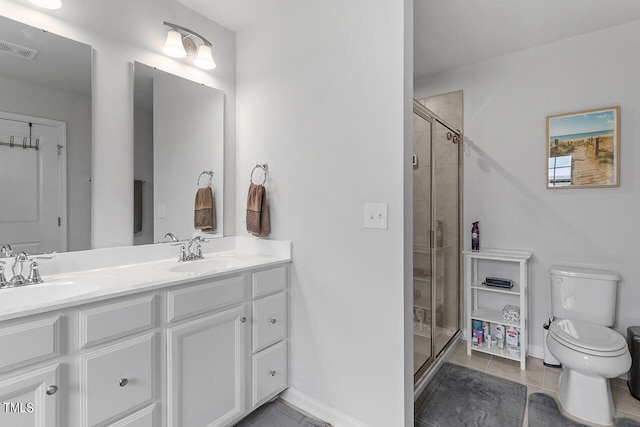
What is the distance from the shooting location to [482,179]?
2.77 meters

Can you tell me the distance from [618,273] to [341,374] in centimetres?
213

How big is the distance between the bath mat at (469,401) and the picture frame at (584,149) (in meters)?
1.57

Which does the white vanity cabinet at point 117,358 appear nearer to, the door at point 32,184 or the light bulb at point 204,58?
the door at point 32,184

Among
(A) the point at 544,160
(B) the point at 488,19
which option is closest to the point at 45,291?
(B) the point at 488,19

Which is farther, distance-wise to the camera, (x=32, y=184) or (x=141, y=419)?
(x=32, y=184)

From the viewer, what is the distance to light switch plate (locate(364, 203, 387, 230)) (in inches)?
62.9

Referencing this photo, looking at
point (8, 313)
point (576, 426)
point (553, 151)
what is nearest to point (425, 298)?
point (576, 426)

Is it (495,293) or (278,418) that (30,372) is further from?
(495,293)

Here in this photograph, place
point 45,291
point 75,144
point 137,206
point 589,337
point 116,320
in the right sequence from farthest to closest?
point 589,337 → point 137,206 → point 75,144 → point 45,291 → point 116,320

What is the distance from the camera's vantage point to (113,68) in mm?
1707

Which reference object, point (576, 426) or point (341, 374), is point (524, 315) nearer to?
point (576, 426)

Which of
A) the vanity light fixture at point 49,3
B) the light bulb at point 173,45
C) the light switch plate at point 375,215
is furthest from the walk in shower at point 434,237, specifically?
the vanity light fixture at point 49,3

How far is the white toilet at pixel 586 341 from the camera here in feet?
5.81

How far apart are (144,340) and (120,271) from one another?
0.49 m
